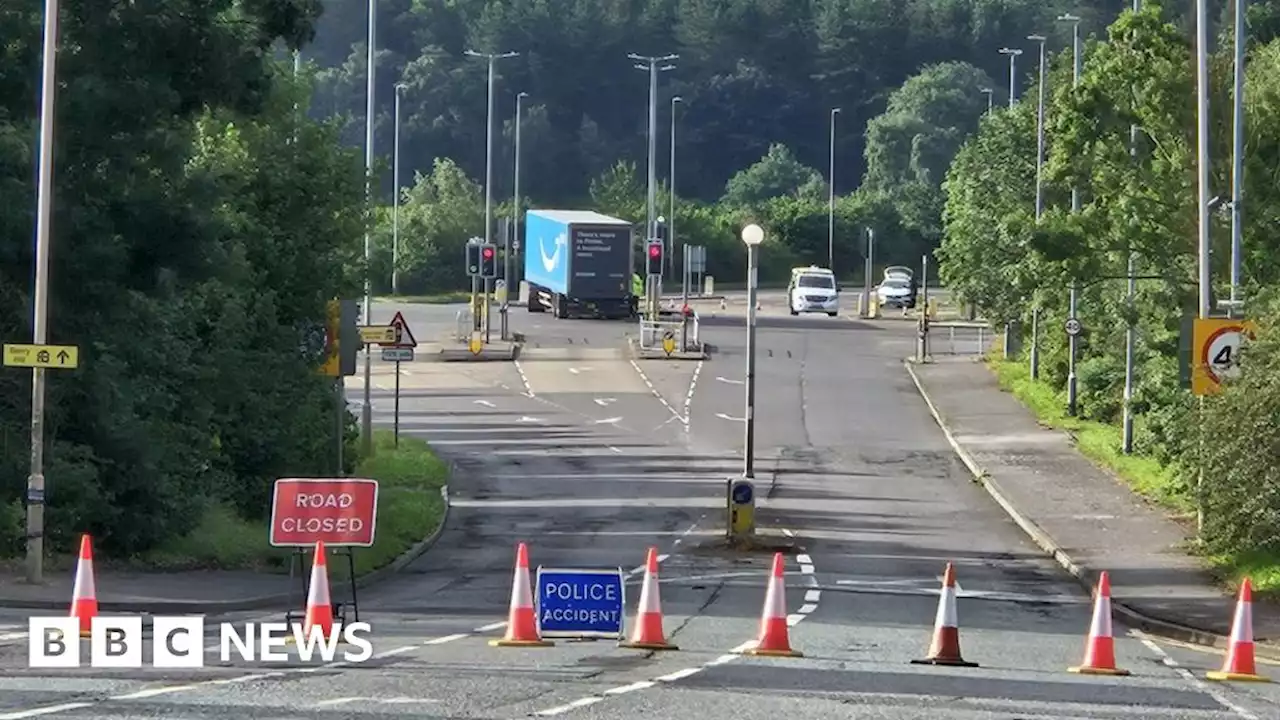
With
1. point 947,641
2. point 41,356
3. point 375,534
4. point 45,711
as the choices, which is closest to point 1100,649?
point 947,641

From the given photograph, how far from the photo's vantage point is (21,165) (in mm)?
26547

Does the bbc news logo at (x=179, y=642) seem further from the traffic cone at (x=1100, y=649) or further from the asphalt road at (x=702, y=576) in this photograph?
the traffic cone at (x=1100, y=649)

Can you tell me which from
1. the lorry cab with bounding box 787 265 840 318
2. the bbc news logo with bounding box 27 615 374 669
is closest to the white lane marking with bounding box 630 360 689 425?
the lorry cab with bounding box 787 265 840 318

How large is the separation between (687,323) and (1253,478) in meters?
45.2

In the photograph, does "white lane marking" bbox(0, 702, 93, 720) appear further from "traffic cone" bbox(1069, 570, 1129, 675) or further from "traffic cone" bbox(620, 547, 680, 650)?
"traffic cone" bbox(1069, 570, 1129, 675)

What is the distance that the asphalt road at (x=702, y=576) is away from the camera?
16.0m

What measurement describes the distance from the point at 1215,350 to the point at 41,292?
15008 millimetres

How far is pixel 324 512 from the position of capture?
20906mm

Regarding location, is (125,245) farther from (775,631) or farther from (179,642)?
(775,631)

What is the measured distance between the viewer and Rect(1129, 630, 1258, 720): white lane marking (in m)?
17.1

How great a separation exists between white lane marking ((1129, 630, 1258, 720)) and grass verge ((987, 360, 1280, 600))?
3.72 metres

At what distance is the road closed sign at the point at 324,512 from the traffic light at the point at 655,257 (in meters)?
53.3

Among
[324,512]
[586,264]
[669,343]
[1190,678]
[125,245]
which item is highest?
[586,264]

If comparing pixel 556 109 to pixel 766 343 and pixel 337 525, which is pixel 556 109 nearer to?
pixel 766 343
